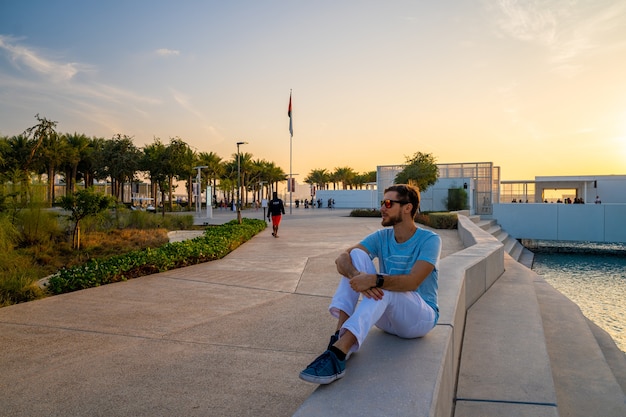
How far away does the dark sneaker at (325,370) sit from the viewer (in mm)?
2461

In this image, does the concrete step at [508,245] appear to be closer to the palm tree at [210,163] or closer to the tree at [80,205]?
the tree at [80,205]

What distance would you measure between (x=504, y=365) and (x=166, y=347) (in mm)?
3082

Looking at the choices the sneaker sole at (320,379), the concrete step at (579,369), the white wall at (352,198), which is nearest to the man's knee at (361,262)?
the sneaker sole at (320,379)

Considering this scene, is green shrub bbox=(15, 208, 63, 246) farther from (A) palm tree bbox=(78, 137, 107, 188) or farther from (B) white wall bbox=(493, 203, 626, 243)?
(A) palm tree bbox=(78, 137, 107, 188)

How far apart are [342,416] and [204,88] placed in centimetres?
1903

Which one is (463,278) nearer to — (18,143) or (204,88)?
(204,88)

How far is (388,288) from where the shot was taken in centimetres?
300

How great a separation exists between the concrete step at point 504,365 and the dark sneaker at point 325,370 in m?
1.13

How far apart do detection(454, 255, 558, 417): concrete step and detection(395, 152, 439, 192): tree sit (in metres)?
25.7

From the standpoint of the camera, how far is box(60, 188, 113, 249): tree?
38.3 feet

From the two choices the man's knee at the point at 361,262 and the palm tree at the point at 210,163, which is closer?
the man's knee at the point at 361,262

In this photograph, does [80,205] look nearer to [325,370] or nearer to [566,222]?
[325,370]

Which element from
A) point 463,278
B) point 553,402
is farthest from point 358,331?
point 463,278

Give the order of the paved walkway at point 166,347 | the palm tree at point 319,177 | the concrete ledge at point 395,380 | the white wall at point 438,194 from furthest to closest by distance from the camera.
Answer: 1. the palm tree at point 319,177
2. the white wall at point 438,194
3. the paved walkway at point 166,347
4. the concrete ledge at point 395,380
